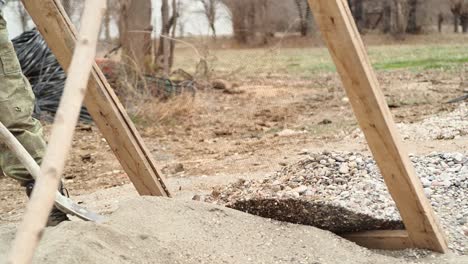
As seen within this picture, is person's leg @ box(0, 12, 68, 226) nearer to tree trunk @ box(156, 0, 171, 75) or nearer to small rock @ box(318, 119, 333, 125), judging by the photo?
small rock @ box(318, 119, 333, 125)

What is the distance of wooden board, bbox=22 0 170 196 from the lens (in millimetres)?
3361

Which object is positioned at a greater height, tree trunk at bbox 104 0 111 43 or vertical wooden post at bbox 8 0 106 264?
vertical wooden post at bbox 8 0 106 264

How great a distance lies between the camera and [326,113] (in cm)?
941

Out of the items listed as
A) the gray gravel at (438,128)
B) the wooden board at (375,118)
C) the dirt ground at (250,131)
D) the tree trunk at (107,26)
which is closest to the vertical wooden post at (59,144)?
the wooden board at (375,118)

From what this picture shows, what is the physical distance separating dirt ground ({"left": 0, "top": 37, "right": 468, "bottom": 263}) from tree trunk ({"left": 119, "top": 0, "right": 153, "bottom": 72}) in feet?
2.80

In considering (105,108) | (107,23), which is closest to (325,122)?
(107,23)

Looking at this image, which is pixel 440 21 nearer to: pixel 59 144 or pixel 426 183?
pixel 426 183

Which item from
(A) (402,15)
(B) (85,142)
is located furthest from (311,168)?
(A) (402,15)

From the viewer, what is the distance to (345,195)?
3449mm

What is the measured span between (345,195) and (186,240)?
2.65ft

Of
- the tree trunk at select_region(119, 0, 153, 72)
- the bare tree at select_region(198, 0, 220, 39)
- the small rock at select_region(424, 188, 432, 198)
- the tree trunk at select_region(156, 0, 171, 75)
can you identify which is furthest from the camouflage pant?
the tree trunk at select_region(156, 0, 171, 75)

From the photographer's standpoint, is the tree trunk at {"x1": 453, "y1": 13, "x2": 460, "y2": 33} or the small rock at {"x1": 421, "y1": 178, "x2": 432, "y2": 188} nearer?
the small rock at {"x1": 421, "y1": 178, "x2": 432, "y2": 188}

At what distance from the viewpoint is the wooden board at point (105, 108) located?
11.0ft

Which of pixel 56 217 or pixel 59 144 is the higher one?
pixel 59 144
